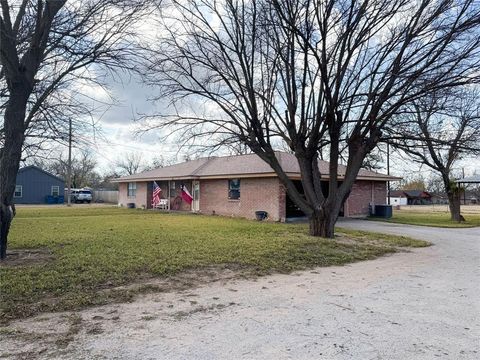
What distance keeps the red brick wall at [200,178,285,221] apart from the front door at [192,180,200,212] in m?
0.47

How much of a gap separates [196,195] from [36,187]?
25.6m

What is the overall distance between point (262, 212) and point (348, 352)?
55.0ft

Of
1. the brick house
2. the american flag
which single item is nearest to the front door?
the brick house

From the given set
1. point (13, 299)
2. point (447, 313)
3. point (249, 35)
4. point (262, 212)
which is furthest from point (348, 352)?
point (262, 212)

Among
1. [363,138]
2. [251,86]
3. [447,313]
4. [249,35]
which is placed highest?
[249,35]

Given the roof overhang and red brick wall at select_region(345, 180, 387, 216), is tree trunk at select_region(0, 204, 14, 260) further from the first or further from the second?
red brick wall at select_region(345, 180, 387, 216)

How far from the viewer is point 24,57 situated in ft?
26.3

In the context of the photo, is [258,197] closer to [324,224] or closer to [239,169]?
[239,169]

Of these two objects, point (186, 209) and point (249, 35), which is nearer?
point (249, 35)

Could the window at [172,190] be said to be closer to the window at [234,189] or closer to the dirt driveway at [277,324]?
the window at [234,189]

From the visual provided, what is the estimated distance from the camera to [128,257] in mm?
8414

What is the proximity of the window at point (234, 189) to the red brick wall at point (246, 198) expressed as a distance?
0.25 metres

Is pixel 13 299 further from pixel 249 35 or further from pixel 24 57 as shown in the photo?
pixel 249 35

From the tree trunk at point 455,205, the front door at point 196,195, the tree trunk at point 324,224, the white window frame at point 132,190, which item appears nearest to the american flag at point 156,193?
the front door at point 196,195
